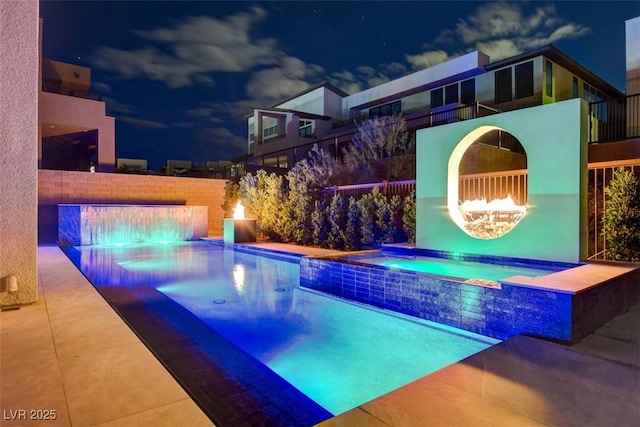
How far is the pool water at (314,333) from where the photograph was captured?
2875mm

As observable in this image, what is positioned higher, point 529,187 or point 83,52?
point 83,52

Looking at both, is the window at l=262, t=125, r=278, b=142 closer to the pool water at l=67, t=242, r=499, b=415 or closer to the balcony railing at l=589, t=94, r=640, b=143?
the balcony railing at l=589, t=94, r=640, b=143

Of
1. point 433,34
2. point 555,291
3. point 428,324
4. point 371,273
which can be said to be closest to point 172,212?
point 371,273

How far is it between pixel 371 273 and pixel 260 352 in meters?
1.81

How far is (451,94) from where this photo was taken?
18.8 m

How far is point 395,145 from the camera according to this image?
1317cm

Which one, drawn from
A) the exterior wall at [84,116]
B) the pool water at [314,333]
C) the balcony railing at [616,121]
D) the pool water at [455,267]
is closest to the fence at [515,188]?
the pool water at [455,267]

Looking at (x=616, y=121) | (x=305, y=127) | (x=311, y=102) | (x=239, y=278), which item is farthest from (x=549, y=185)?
(x=311, y=102)

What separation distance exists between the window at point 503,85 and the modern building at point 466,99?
0.14 feet

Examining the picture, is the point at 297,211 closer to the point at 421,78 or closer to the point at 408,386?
the point at 408,386

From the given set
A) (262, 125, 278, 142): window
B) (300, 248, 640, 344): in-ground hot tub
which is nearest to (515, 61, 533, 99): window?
(300, 248, 640, 344): in-ground hot tub

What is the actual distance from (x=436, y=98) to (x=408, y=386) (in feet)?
64.0

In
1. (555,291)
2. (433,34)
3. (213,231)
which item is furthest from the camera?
(433,34)

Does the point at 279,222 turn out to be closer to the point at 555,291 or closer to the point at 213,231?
the point at 213,231
